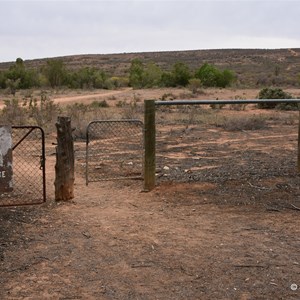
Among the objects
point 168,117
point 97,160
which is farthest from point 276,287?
point 168,117

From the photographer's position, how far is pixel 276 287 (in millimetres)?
4863

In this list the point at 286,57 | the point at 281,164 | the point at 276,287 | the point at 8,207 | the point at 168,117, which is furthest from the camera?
the point at 286,57

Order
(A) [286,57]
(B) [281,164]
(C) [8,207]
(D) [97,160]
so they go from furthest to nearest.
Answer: (A) [286,57] < (D) [97,160] < (B) [281,164] < (C) [8,207]

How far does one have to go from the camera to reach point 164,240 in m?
6.16

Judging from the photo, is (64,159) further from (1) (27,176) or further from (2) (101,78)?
(2) (101,78)

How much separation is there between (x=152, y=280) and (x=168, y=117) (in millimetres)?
16630

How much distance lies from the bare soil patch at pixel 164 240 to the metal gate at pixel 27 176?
0.30 m

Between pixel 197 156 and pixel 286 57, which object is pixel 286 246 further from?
pixel 286 57

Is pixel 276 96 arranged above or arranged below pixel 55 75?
below

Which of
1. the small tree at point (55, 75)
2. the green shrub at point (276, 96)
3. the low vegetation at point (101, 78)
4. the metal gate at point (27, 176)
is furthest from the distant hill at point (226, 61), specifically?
the metal gate at point (27, 176)

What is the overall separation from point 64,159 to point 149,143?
1448mm

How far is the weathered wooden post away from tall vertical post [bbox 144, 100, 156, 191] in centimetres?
127

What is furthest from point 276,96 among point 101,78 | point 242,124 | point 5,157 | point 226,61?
point 226,61

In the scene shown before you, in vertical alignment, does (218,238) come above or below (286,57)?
below
